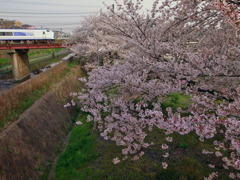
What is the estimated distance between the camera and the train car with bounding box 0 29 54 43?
3347cm

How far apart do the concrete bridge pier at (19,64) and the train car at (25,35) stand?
607 centimetres

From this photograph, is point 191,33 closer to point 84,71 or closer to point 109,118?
point 109,118

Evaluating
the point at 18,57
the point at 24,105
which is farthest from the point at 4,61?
the point at 24,105

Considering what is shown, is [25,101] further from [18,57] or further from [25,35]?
[25,35]

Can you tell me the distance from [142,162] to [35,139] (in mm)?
A: 5271

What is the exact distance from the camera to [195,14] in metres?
5.85

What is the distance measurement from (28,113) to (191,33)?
348 inches

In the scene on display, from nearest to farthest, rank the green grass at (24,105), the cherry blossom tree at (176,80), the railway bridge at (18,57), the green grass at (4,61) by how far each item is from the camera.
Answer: the cherry blossom tree at (176,80), the green grass at (24,105), the railway bridge at (18,57), the green grass at (4,61)

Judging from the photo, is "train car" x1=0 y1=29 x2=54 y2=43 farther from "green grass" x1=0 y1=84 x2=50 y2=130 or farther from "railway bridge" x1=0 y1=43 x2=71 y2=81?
"green grass" x1=0 y1=84 x2=50 y2=130

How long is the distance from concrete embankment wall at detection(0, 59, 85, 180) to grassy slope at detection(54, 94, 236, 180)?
83cm

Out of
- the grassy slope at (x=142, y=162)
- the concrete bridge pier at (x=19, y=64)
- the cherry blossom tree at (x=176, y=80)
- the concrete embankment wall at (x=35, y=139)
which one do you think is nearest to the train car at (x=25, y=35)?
the concrete bridge pier at (x=19, y=64)

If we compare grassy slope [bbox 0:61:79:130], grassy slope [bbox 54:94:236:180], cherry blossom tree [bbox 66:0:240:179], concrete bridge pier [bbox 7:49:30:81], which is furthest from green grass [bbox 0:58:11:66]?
cherry blossom tree [bbox 66:0:240:179]

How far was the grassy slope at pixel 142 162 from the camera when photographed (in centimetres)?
679

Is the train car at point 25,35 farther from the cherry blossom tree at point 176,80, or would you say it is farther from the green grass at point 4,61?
the cherry blossom tree at point 176,80
